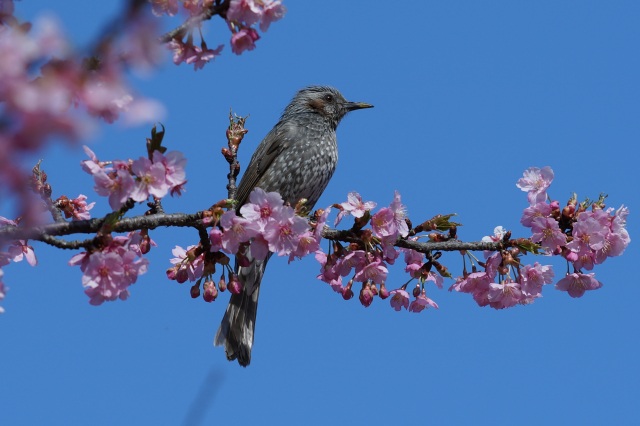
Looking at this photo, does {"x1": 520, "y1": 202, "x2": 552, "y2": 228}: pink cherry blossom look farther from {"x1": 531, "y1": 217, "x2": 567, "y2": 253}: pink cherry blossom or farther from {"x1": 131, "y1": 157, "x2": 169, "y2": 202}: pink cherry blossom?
{"x1": 131, "y1": 157, "x2": 169, "y2": 202}: pink cherry blossom

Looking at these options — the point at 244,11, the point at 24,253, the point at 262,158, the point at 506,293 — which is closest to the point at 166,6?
the point at 244,11

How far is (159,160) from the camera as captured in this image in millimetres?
3449

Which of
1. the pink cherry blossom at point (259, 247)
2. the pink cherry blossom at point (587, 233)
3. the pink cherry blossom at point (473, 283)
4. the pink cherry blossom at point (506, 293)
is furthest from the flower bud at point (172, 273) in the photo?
the pink cherry blossom at point (587, 233)

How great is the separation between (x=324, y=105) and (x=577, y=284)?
177 inches

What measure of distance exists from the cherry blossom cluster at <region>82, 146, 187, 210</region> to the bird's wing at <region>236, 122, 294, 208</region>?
387cm

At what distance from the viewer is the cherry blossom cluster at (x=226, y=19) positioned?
3.41 m

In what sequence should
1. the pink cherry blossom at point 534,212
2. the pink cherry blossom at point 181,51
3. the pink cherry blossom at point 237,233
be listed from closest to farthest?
the pink cherry blossom at point 181,51 → the pink cherry blossom at point 237,233 → the pink cherry blossom at point 534,212

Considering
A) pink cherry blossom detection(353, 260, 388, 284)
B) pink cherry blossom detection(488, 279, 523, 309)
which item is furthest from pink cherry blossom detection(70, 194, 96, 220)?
pink cherry blossom detection(488, 279, 523, 309)

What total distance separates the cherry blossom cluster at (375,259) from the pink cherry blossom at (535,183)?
0.59 metres

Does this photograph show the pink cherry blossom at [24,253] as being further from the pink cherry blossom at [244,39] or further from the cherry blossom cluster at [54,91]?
the cherry blossom cluster at [54,91]

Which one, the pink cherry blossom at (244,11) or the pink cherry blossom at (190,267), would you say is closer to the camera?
the pink cherry blossom at (244,11)

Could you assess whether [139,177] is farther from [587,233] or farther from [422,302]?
[587,233]

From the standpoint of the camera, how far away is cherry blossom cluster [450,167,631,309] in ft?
14.0

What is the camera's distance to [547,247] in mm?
4301
